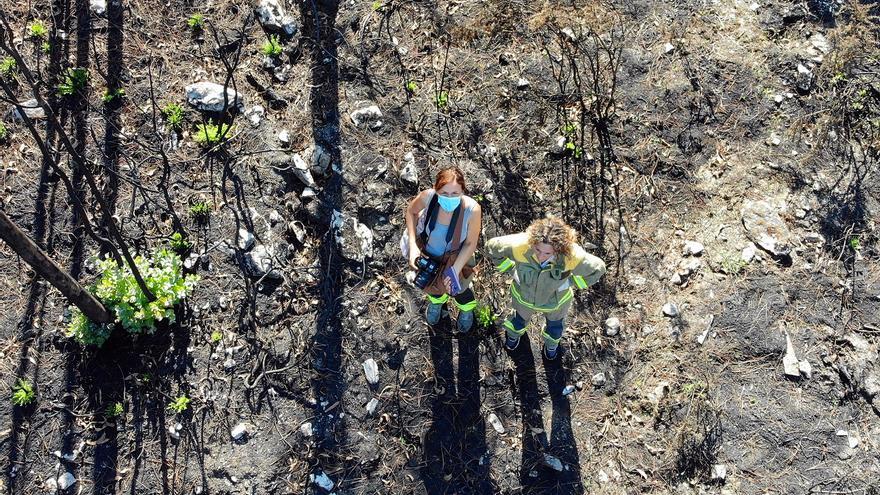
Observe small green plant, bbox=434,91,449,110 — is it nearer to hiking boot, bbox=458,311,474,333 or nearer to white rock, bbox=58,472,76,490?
hiking boot, bbox=458,311,474,333

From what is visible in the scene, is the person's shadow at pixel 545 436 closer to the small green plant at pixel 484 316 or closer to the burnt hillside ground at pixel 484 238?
the burnt hillside ground at pixel 484 238

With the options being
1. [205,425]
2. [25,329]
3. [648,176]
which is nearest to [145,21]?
[25,329]

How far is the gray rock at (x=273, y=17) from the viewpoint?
6223 mm

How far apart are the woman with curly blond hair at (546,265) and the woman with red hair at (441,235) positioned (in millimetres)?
233

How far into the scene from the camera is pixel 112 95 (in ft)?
19.1

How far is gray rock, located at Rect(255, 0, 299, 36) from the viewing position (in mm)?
6223

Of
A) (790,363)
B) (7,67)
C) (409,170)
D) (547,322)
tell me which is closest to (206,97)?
(7,67)

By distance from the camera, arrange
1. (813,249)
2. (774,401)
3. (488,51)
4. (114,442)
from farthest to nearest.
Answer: (488,51) < (813,249) < (774,401) < (114,442)

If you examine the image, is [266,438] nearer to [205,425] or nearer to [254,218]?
[205,425]

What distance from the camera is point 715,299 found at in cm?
567

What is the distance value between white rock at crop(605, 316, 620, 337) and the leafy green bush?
384 centimetres

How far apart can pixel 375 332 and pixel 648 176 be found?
3.17 metres

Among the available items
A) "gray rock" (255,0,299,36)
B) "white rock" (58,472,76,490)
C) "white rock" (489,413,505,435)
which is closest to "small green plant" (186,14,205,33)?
"gray rock" (255,0,299,36)

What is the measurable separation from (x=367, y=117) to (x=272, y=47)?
1.25 meters
